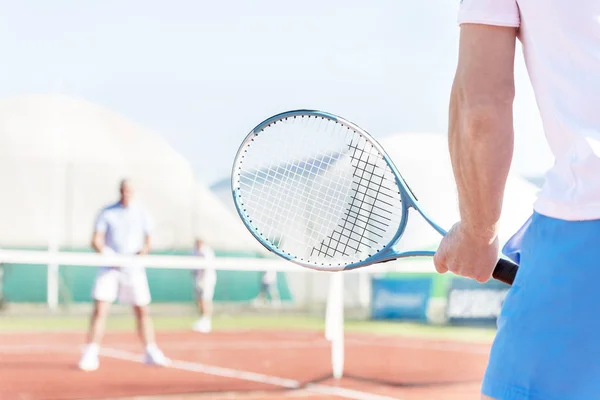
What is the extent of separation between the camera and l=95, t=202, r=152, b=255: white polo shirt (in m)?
7.39

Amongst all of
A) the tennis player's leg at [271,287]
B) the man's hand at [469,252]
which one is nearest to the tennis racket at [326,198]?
the man's hand at [469,252]

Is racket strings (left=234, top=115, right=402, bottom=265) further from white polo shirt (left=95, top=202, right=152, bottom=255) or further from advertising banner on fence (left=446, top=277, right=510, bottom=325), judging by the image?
advertising banner on fence (left=446, top=277, right=510, bottom=325)

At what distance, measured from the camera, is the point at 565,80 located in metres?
1.41

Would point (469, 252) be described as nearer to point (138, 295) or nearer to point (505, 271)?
point (505, 271)

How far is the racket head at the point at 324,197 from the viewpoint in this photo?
239cm

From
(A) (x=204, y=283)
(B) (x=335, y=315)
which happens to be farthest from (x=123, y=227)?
(A) (x=204, y=283)

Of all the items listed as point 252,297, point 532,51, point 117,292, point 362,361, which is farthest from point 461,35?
point 252,297

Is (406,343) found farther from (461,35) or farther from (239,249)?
(461,35)

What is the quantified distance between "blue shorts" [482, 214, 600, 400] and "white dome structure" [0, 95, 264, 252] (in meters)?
13.4

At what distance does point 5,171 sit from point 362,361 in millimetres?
11905

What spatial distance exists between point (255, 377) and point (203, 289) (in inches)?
202

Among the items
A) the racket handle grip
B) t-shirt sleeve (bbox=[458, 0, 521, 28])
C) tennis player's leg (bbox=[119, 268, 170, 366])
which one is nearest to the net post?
tennis player's leg (bbox=[119, 268, 170, 366])

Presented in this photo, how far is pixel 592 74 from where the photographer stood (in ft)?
4.55

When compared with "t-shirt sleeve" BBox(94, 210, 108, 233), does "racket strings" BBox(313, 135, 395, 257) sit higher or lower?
higher
